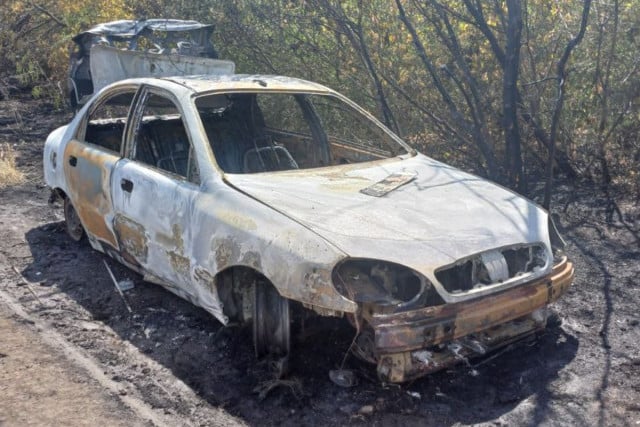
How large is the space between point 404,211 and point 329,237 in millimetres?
593

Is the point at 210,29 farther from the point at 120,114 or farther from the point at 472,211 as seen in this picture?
the point at 472,211

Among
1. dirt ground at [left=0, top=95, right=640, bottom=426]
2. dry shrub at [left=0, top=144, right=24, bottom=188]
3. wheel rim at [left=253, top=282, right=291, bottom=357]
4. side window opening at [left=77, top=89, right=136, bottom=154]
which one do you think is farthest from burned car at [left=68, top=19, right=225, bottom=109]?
wheel rim at [left=253, top=282, right=291, bottom=357]

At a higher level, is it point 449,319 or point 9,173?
point 449,319

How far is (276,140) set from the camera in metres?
5.32

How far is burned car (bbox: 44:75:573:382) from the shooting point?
318cm

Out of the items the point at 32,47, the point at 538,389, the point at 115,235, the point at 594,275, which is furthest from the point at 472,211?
the point at 32,47

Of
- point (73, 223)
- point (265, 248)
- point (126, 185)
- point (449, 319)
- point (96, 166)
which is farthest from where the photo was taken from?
point (73, 223)

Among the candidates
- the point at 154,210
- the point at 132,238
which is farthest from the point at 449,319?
the point at 132,238

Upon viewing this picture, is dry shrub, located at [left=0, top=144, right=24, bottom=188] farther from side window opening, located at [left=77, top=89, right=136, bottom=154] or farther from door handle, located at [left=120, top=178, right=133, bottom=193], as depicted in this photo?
door handle, located at [left=120, top=178, right=133, bottom=193]

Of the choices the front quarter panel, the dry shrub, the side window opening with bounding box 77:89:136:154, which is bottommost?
the dry shrub

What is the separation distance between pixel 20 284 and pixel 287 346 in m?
2.43

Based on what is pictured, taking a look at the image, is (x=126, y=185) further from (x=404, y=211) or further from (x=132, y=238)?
(x=404, y=211)

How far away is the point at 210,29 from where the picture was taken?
7.62m

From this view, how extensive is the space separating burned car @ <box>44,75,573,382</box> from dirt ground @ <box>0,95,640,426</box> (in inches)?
7.6
